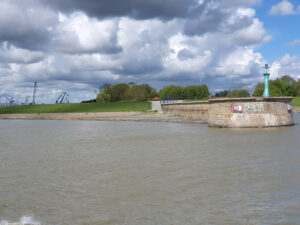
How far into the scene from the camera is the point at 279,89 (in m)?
101

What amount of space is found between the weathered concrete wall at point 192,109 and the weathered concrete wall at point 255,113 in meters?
13.9

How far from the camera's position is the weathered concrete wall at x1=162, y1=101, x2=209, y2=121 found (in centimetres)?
4367

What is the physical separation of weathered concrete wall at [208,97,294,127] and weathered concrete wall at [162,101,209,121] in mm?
13892

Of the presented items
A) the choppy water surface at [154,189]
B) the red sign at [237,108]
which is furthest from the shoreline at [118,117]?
the choppy water surface at [154,189]

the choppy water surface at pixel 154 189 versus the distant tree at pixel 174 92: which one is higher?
the distant tree at pixel 174 92

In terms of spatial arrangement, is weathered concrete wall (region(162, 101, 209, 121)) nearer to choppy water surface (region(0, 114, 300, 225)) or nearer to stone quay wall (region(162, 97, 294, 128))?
stone quay wall (region(162, 97, 294, 128))

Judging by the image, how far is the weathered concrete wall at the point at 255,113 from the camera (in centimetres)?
2789

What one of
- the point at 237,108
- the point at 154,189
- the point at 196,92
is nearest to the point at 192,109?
the point at 237,108

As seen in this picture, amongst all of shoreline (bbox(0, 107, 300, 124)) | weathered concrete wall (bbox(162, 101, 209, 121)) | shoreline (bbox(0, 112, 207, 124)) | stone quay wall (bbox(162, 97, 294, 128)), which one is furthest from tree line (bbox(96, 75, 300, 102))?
stone quay wall (bbox(162, 97, 294, 128))

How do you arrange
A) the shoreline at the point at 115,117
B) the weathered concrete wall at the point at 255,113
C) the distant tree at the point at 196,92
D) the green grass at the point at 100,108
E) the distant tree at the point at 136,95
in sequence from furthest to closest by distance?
the distant tree at the point at 196,92 < the distant tree at the point at 136,95 < the green grass at the point at 100,108 < the shoreline at the point at 115,117 < the weathered concrete wall at the point at 255,113

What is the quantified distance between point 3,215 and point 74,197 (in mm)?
1724

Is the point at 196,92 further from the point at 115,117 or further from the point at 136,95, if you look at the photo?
the point at 115,117

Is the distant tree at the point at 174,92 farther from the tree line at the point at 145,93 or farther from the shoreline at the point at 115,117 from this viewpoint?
the shoreline at the point at 115,117

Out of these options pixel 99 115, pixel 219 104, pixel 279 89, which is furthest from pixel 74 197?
pixel 279 89
